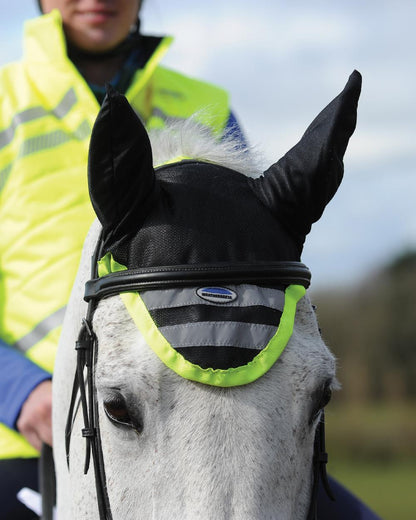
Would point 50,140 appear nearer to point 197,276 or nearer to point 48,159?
point 48,159

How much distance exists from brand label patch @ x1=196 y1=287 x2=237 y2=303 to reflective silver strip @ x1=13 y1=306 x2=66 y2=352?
1.22m

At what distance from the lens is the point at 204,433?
2.07 meters

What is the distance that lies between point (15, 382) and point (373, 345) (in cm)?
3347

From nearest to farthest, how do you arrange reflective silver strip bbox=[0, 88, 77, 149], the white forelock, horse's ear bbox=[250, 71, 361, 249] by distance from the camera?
1. horse's ear bbox=[250, 71, 361, 249]
2. the white forelock
3. reflective silver strip bbox=[0, 88, 77, 149]

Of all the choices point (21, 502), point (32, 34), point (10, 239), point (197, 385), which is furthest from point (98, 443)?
point (32, 34)

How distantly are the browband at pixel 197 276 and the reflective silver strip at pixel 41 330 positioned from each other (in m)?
1.01

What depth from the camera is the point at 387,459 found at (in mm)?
30031

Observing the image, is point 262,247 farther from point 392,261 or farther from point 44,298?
point 392,261

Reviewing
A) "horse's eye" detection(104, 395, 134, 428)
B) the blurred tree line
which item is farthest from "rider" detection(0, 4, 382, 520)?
the blurred tree line

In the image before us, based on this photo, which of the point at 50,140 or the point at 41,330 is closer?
the point at 41,330

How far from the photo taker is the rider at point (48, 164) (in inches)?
126

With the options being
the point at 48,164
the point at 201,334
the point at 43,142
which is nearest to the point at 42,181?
the point at 48,164

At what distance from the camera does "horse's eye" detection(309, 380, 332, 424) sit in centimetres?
228

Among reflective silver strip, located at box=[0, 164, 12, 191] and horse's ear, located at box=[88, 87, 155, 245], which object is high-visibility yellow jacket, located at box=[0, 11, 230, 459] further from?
horse's ear, located at box=[88, 87, 155, 245]
